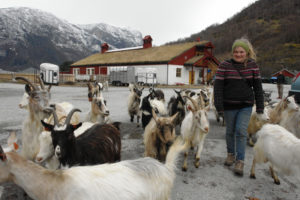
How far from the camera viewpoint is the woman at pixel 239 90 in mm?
3514

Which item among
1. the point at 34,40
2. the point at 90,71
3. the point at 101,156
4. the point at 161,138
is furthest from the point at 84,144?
the point at 34,40

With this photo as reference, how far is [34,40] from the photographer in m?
126

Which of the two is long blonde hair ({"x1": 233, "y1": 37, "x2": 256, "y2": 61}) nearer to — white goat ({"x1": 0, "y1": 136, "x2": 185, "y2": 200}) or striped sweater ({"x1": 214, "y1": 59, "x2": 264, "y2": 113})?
striped sweater ({"x1": 214, "y1": 59, "x2": 264, "y2": 113})

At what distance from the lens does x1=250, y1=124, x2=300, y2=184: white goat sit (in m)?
2.95

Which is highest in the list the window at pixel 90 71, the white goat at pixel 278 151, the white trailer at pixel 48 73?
the window at pixel 90 71

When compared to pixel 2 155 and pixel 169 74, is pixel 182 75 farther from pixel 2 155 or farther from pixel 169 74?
pixel 2 155

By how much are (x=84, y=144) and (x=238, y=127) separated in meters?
2.68

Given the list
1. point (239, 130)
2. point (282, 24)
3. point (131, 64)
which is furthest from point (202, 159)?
point (282, 24)

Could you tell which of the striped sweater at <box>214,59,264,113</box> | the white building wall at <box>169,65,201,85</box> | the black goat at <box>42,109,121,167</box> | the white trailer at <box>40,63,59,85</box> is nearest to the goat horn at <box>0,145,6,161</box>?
the black goat at <box>42,109,121,167</box>

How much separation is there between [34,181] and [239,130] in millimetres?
3254

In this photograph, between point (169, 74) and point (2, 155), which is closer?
point (2, 155)

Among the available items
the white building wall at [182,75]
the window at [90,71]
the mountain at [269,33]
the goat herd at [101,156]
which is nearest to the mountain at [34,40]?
the window at [90,71]

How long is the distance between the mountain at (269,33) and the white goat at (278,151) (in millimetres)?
40862

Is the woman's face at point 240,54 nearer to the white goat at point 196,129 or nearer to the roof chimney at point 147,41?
the white goat at point 196,129
